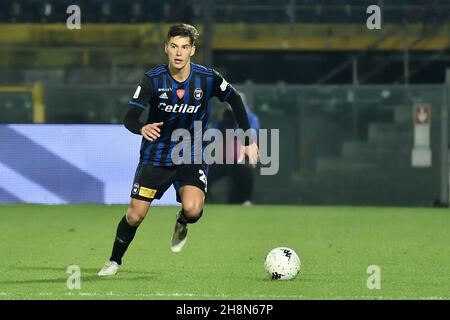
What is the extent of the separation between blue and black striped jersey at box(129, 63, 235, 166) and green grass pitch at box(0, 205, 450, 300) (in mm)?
1001

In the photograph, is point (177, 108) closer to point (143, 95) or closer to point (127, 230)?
point (143, 95)

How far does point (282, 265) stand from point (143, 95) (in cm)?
164

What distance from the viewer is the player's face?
920 centimetres

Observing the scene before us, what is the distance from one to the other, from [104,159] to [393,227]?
515 centimetres

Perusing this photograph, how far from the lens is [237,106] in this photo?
9.87m

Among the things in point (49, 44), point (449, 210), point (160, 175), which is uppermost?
point (49, 44)

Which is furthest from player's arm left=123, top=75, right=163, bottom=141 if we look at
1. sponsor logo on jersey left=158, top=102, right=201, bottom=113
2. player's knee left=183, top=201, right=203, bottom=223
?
player's knee left=183, top=201, right=203, bottom=223

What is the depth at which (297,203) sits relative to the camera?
1906cm

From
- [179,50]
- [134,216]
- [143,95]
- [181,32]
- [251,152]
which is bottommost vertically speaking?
[134,216]

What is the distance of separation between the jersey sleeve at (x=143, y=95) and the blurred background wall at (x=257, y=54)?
995 centimetres

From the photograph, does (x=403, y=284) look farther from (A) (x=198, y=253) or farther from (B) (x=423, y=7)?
(B) (x=423, y=7)

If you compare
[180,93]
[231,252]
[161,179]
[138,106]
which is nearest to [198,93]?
[180,93]
